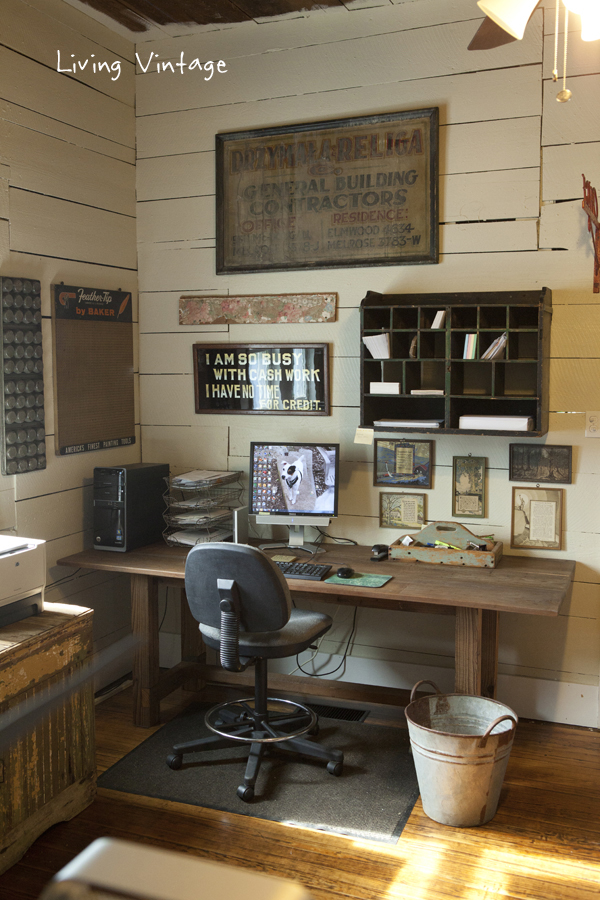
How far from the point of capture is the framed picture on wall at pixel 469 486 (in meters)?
3.36

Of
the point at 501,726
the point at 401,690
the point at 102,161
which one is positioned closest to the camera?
the point at 501,726

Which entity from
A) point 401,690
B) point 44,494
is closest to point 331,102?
point 44,494

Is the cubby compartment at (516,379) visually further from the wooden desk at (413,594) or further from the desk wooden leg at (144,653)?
the desk wooden leg at (144,653)

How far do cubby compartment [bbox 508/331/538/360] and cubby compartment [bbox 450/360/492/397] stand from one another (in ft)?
0.42

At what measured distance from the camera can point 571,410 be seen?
10.5 ft

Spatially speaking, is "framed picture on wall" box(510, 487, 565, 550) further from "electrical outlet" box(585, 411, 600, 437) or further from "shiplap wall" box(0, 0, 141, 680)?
"shiplap wall" box(0, 0, 141, 680)

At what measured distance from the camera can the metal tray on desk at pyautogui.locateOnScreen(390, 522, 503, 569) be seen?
3.12 m

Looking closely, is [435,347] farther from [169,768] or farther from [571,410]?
[169,768]

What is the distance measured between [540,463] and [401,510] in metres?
0.66

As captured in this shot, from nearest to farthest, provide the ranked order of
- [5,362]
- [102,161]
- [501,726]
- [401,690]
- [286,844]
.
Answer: [286,844] → [501,726] → [5,362] → [401,690] → [102,161]

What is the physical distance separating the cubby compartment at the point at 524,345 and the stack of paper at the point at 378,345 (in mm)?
521

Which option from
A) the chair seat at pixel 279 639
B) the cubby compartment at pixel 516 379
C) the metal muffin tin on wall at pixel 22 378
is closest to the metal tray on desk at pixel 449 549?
the chair seat at pixel 279 639

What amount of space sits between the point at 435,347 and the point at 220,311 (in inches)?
43.6

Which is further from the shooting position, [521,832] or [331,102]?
[331,102]
